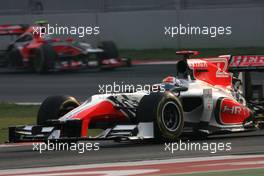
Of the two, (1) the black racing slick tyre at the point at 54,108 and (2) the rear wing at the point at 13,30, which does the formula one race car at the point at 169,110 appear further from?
(2) the rear wing at the point at 13,30

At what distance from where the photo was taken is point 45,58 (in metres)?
27.2

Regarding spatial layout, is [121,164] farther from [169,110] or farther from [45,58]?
[45,58]

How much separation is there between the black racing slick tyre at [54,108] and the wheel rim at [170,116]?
153 centimetres

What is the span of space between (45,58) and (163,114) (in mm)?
15912

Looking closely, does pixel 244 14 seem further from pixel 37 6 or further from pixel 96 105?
pixel 96 105

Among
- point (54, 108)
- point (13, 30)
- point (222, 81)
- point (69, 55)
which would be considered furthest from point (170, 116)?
point (13, 30)

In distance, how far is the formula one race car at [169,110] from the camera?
453 inches

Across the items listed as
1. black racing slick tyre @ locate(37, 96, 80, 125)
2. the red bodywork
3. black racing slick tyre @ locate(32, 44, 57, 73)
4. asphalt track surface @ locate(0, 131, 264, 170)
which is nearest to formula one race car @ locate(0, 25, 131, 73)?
black racing slick tyre @ locate(32, 44, 57, 73)

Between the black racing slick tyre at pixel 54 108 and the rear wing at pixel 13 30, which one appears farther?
the rear wing at pixel 13 30

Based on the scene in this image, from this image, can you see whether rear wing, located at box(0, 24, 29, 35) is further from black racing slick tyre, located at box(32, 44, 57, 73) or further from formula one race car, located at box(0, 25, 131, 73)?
black racing slick tyre, located at box(32, 44, 57, 73)

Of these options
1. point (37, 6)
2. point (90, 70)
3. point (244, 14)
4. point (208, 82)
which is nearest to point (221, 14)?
point (244, 14)

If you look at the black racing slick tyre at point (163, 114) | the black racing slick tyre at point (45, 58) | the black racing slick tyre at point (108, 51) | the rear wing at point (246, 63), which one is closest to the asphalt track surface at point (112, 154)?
the black racing slick tyre at point (163, 114)

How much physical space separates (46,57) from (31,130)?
15816 mm

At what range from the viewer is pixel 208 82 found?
1285cm
